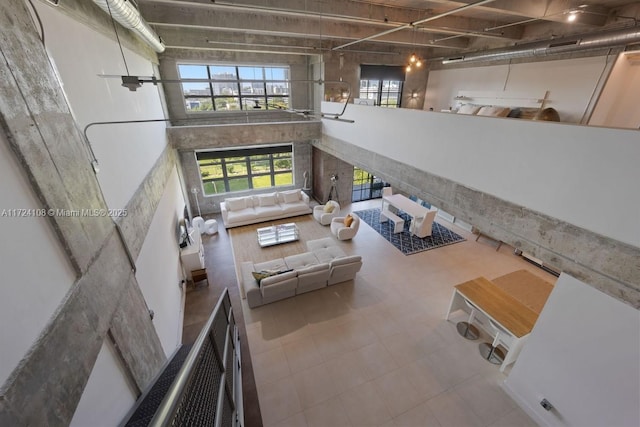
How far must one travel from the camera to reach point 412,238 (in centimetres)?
805

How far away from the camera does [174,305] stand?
4629 mm

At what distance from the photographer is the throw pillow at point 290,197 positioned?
9.55 m

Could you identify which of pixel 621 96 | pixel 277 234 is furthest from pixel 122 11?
pixel 621 96

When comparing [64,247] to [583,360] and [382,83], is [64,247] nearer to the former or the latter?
[583,360]

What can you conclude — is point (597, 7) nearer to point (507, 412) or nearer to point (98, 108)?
point (507, 412)

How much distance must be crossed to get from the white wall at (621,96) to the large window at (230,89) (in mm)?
8225

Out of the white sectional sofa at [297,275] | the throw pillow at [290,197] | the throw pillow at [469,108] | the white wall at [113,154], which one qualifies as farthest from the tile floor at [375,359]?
the throw pillow at [469,108]

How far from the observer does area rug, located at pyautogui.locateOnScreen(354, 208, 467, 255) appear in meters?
7.62

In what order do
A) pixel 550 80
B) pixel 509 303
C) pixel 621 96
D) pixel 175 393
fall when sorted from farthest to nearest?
pixel 550 80, pixel 621 96, pixel 509 303, pixel 175 393

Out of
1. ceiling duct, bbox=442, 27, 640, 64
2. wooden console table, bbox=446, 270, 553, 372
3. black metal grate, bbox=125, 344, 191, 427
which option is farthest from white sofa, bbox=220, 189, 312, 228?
ceiling duct, bbox=442, 27, 640, 64

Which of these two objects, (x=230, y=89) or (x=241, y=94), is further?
(x=241, y=94)

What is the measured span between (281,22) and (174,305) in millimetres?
6885

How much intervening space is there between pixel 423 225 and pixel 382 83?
5.66 metres

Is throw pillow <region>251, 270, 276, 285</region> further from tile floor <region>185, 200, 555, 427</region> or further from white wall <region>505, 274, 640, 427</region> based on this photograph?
white wall <region>505, 274, 640, 427</region>
